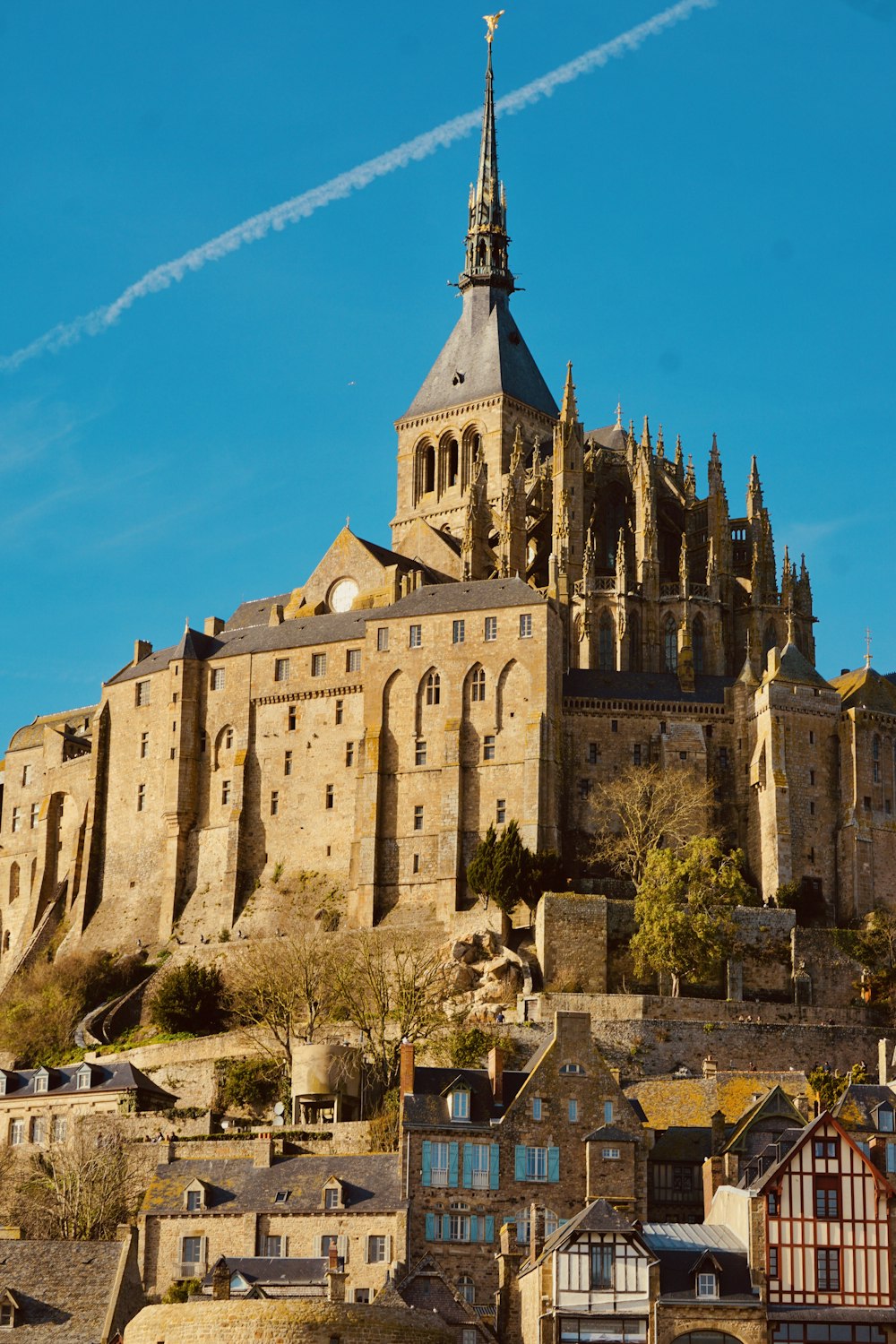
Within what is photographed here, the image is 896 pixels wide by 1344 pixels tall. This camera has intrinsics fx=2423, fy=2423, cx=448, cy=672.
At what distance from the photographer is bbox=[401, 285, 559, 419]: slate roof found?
110 meters

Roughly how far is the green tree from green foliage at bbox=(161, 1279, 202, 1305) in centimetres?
2422

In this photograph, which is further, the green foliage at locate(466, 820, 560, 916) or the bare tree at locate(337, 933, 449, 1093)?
the green foliage at locate(466, 820, 560, 916)

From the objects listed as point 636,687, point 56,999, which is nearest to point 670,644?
point 636,687

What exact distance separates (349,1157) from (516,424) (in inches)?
2002

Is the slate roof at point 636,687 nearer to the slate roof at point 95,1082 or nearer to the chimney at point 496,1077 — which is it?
the slate roof at point 95,1082

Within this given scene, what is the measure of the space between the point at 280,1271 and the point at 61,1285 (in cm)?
536

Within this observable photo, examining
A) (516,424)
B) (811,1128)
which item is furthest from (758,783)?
(811,1128)

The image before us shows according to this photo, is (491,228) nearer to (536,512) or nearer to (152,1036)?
(536,512)

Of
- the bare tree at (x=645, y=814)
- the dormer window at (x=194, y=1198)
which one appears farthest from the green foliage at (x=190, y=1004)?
the dormer window at (x=194, y=1198)

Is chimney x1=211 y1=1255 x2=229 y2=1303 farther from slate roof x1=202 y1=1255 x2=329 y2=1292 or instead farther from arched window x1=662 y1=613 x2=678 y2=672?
arched window x1=662 y1=613 x2=678 y2=672

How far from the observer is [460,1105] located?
6219 cm

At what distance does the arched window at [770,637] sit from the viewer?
9788 centimetres

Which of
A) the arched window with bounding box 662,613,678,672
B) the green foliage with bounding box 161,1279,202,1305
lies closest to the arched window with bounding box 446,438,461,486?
the arched window with bounding box 662,613,678,672

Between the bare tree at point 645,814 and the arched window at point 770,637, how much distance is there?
10.2 m
